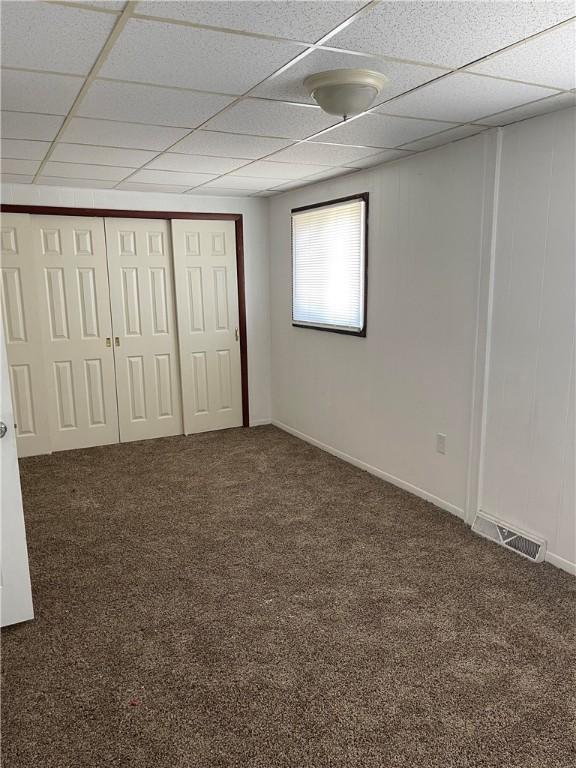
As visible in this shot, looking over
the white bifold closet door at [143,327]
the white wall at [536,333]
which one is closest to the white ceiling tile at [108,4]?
the white wall at [536,333]

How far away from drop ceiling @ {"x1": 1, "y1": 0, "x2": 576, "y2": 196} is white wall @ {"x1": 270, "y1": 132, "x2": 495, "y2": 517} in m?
0.30

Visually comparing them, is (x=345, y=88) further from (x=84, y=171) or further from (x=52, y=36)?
(x=84, y=171)

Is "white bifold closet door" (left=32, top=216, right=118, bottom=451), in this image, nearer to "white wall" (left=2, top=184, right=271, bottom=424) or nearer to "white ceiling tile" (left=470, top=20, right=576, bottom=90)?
"white wall" (left=2, top=184, right=271, bottom=424)

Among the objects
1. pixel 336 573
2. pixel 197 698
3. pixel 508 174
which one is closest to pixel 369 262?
pixel 508 174

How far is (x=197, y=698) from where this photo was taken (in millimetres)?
2053

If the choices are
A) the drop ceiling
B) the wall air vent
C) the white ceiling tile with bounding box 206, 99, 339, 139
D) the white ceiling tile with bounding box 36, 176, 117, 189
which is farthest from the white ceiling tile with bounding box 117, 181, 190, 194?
the wall air vent

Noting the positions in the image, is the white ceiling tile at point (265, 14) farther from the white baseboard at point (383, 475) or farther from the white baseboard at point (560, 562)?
the white baseboard at point (383, 475)

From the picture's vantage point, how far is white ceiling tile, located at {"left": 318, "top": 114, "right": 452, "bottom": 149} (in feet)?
9.31

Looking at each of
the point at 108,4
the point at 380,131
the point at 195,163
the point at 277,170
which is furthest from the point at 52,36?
the point at 277,170

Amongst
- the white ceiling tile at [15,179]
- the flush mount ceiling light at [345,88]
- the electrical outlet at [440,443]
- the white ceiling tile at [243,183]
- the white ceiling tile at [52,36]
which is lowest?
the electrical outlet at [440,443]

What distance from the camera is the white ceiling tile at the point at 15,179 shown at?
4.13 m

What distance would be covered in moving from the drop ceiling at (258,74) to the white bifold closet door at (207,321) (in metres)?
1.70

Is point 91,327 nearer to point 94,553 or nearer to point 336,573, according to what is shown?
point 94,553

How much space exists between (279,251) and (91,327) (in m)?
1.89
